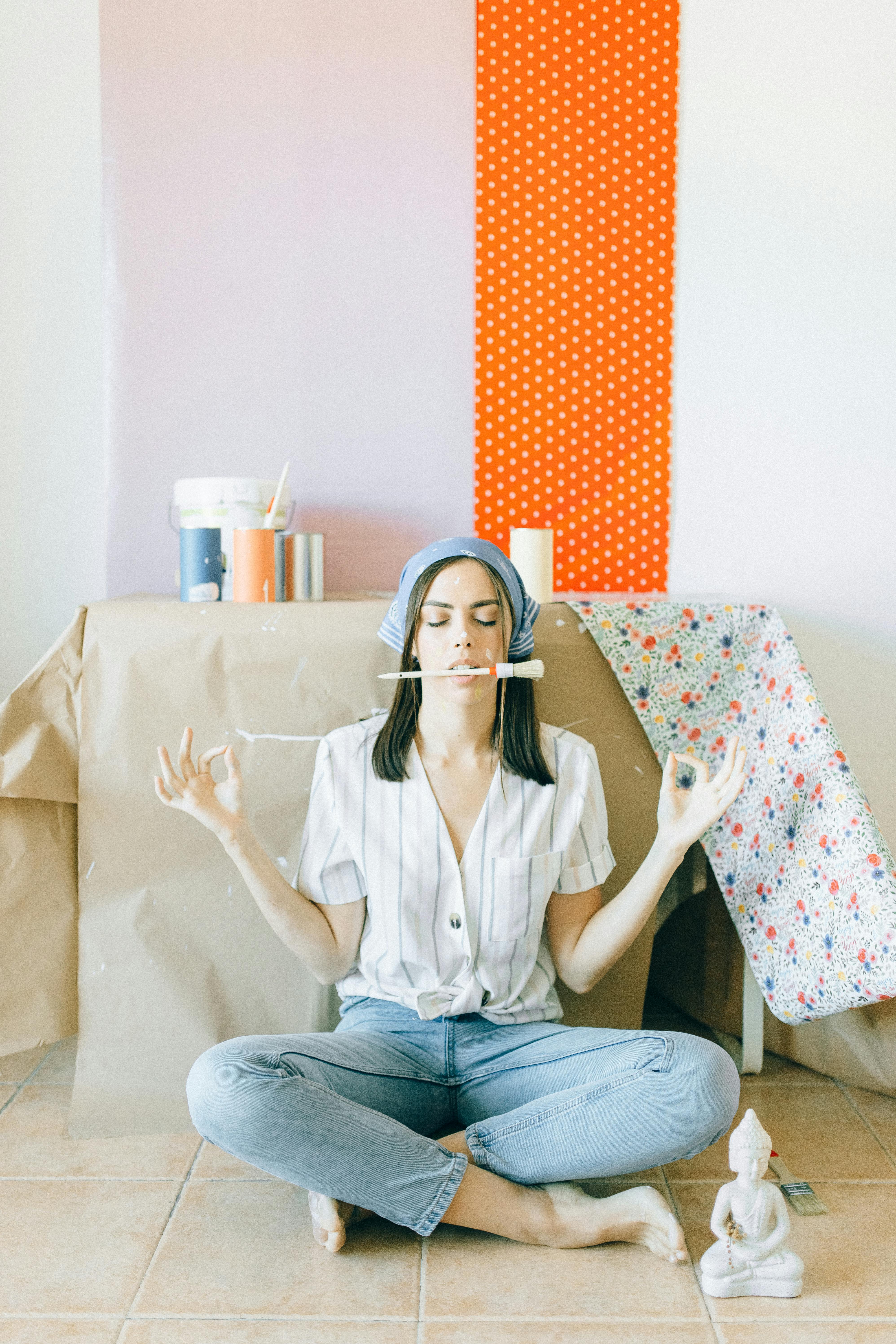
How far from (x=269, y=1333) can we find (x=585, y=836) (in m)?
0.71

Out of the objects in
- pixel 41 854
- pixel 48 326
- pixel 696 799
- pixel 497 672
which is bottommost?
pixel 41 854

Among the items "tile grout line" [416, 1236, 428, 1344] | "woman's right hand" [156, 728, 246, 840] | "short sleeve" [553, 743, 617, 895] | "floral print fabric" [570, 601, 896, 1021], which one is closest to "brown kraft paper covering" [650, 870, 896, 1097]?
"floral print fabric" [570, 601, 896, 1021]

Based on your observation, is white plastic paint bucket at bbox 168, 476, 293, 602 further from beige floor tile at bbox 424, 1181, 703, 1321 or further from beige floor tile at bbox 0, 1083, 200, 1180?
beige floor tile at bbox 424, 1181, 703, 1321

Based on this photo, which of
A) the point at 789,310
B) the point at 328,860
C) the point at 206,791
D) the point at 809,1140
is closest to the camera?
the point at 206,791

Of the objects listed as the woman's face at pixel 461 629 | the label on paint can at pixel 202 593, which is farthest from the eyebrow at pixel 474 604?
the label on paint can at pixel 202 593

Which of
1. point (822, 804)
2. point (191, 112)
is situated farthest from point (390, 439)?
point (822, 804)

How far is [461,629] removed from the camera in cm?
143

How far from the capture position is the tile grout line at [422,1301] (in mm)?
1161

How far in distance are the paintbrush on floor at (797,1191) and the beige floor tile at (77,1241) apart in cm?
80

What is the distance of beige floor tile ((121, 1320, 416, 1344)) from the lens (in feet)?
3.75

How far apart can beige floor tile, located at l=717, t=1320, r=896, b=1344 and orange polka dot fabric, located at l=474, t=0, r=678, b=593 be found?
4.26 ft

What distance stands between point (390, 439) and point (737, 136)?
0.89 m

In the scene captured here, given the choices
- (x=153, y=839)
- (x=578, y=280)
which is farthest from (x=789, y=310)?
(x=153, y=839)

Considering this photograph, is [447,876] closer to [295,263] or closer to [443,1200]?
[443,1200]
